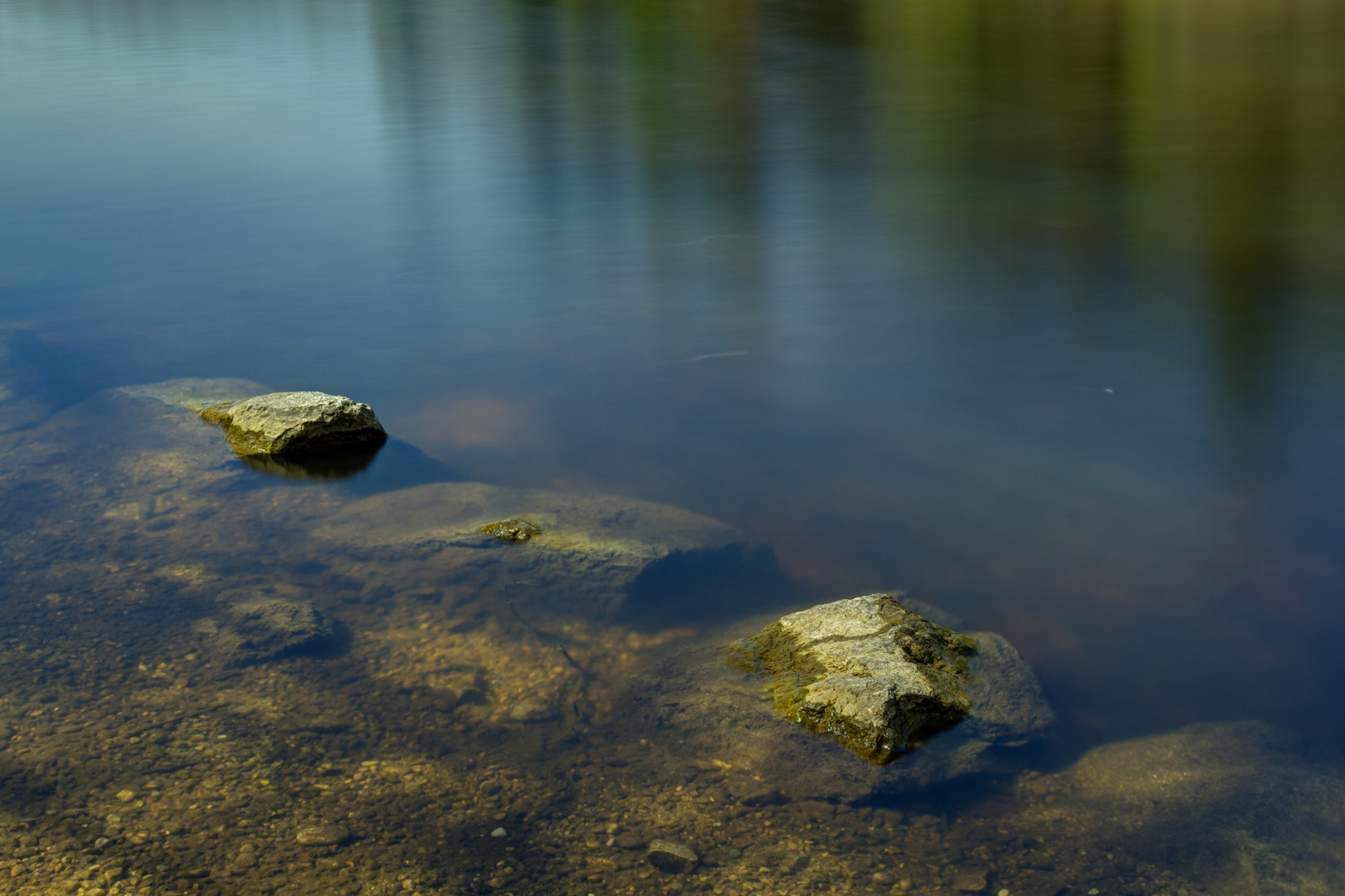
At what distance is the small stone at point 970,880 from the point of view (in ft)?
11.9

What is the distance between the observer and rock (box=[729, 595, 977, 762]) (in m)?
4.19

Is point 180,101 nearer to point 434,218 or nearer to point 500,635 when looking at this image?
point 434,218

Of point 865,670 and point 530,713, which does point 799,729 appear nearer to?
point 865,670

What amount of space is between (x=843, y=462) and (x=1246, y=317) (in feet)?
15.3

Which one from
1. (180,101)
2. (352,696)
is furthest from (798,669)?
(180,101)

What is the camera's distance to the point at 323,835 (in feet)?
12.4

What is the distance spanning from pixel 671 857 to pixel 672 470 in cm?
336

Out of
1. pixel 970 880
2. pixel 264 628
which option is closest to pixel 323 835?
pixel 264 628

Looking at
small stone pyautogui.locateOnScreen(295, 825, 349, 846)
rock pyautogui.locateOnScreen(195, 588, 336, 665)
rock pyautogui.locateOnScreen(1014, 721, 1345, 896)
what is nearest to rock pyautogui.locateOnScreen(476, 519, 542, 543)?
rock pyautogui.locateOnScreen(195, 588, 336, 665)

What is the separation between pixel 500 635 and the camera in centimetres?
502

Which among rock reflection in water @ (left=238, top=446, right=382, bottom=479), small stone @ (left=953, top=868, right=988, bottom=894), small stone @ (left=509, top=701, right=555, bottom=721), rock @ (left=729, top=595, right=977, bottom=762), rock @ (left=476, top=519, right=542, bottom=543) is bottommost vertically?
small stone @ (left=953, top=868, right=988, bottom=894)

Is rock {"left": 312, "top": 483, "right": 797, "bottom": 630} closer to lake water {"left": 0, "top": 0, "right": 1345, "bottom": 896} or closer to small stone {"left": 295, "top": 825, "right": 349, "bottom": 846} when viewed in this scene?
lake water {"left": 0, "top": 0, "right": 1345, "bottom": 896}

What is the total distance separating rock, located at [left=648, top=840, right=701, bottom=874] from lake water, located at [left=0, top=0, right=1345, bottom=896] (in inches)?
2.4

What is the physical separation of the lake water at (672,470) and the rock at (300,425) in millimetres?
294
